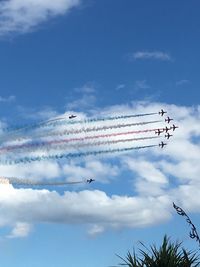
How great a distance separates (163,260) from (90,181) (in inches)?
1630

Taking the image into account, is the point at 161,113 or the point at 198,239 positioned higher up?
the point at 161,113

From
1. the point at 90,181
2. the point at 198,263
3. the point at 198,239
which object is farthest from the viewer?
the point at 90,181

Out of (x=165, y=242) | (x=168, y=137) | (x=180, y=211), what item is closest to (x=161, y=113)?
(x=168, y=137)

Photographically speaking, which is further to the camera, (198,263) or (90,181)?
(90,181)

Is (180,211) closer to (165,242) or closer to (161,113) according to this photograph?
(165,242)

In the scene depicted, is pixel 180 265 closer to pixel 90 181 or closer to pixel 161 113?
pixel 90 181

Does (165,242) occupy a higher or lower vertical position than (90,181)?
lower

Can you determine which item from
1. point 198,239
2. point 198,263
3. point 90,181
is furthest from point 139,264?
point 90,181

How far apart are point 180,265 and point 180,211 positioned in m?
21.0

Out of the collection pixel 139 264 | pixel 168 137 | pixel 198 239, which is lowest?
pixel 198 239

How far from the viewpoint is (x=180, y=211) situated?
26.7 meters

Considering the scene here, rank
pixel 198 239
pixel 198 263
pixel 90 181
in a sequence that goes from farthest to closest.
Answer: pixel 90 181 → pixel 198 263 → pixel 198 239

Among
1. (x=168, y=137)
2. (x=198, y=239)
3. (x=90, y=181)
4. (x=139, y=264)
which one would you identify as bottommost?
(x=198, y=239)

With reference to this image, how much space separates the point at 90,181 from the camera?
3406 inches
